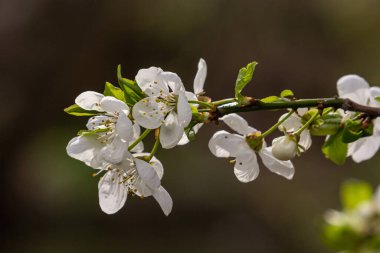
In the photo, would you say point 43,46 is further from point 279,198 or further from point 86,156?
point 86,156

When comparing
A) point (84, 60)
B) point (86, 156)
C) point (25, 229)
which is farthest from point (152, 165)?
point (84, 60)

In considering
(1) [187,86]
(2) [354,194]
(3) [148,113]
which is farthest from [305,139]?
(1) [187,86]

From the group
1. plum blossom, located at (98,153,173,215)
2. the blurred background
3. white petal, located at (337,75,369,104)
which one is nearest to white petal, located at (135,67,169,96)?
Result: plum blossom, located at (98,153,173,215)

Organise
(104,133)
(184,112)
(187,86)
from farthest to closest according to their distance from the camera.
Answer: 1. (187,86)
2. (104,133)
3. (184,112)

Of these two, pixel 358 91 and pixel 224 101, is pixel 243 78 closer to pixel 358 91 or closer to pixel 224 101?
pixel 224 101

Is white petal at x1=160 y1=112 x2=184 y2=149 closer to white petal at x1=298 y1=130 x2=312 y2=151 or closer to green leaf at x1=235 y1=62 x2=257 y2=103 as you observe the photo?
green leaf at x1=235 y1=62 x2=257 y2=103
